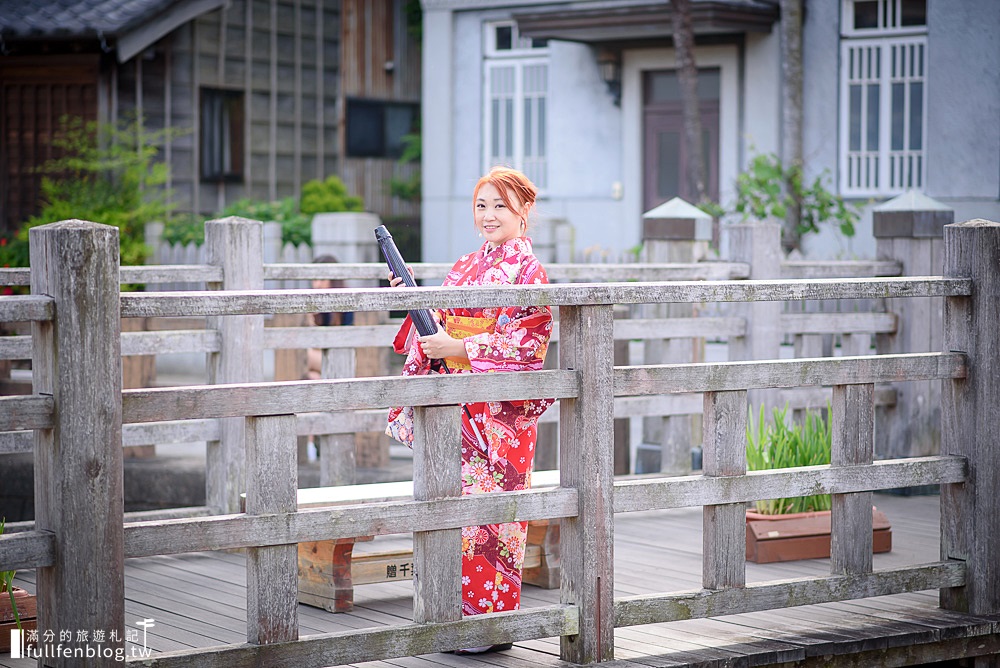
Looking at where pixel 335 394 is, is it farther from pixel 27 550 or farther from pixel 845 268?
pixel 845 268

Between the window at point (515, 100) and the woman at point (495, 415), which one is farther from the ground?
the window at point (515, 100)

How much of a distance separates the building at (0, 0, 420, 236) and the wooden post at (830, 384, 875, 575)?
13895mm

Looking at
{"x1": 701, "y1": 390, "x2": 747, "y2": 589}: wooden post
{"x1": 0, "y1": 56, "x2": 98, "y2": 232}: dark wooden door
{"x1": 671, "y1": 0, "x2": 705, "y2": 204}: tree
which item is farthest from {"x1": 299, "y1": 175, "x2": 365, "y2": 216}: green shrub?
{"x1": 701, "y1": 390, "x2": 747, "y2": 589}: wooden post

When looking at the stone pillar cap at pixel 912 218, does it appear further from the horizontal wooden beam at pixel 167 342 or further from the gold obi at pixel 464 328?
the gold obi at pixel 464 328

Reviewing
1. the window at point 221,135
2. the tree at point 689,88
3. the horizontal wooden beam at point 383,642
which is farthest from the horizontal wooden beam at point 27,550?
the window at point 221,135

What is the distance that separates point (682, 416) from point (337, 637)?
152 inches

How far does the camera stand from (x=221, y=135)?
1920cm

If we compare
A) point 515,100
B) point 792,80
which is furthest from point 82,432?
point 515,100

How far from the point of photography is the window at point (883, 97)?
15.5 metres

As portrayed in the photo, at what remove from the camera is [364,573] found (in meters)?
5.11

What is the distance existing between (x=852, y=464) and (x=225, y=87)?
15610 mm

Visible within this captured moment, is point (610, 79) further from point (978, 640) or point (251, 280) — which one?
point (978, 640)

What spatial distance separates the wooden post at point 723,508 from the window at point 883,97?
38.4ft

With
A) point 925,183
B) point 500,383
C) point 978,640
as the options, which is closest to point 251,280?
point 500,383
